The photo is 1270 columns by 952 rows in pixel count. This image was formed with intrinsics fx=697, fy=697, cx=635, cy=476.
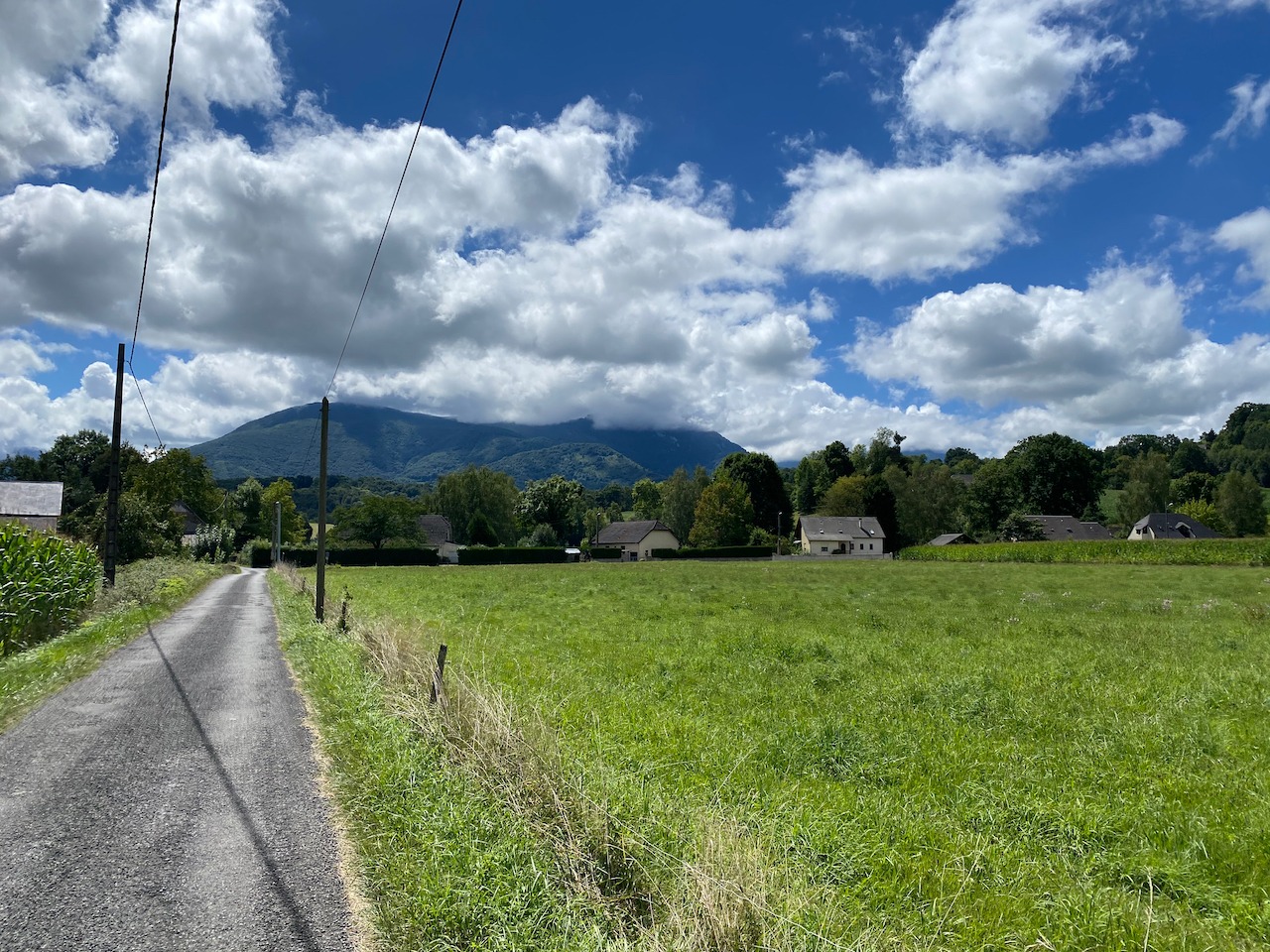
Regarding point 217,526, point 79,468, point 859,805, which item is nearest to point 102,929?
point 859,805

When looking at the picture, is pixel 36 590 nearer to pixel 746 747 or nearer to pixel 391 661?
pixel 391 661

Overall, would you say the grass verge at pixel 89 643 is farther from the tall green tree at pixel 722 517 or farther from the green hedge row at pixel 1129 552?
the tall green tree at pixel 722 517

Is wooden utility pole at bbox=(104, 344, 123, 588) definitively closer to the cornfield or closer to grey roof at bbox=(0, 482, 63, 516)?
the cornfield

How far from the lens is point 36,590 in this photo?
54.9 ft

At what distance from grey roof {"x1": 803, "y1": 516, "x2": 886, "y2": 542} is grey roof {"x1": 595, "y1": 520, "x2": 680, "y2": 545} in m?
22.6

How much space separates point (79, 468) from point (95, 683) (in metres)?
115

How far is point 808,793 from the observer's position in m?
6.56

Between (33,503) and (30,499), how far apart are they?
39 centimetres

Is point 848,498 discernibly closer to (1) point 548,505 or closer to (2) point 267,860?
(1) point 548,505

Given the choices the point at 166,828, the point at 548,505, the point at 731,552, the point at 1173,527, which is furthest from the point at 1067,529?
the point at 166,828

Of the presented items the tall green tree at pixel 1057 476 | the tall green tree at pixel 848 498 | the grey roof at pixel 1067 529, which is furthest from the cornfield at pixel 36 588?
the tall green tree at pixel 1057 476

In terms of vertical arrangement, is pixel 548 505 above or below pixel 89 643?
above

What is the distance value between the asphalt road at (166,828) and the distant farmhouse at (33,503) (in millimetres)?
49451

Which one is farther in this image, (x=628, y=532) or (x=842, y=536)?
(x=628, y=532)
